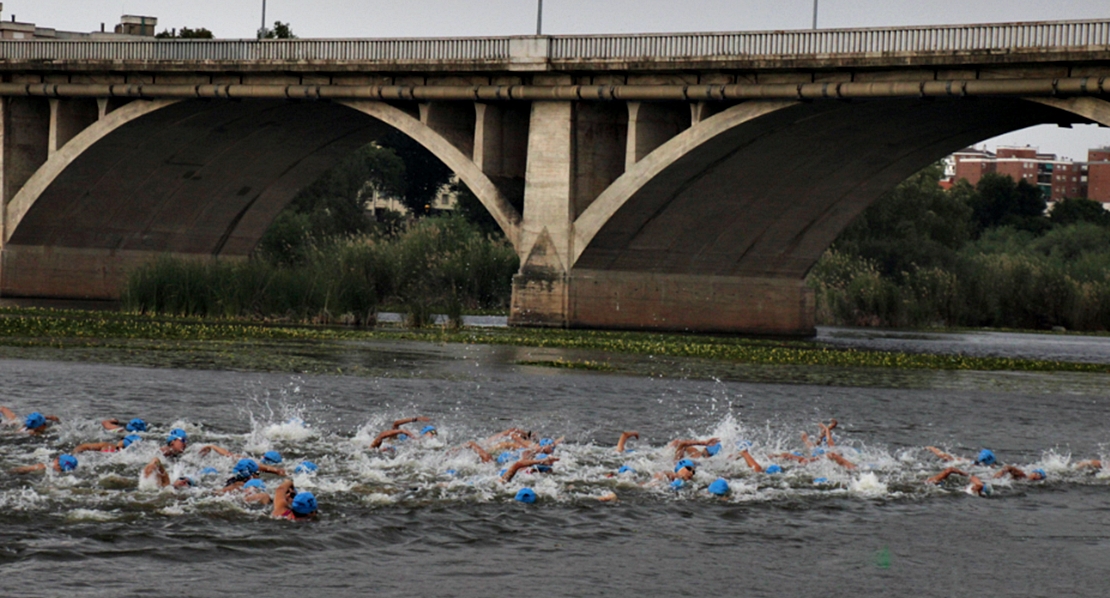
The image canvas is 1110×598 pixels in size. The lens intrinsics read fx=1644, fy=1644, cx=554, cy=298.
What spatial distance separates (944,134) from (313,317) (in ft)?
57.7

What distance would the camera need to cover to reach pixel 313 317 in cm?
4228

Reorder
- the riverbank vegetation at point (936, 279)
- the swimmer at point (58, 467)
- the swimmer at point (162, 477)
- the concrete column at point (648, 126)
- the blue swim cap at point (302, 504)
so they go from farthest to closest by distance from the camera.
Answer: the riverbank vegetation at point (936, 279), the concrete column at point (648, 126), the swimmer at point (58, 467), the swimmer at point (162, 477), the blue swim cap at point (302, 504)

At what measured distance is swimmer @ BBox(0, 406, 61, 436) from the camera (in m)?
17.2

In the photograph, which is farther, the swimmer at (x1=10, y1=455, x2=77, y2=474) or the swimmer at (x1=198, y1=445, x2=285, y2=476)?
the swimmer at (x1=198, y1=445, x2=285, y2=476)

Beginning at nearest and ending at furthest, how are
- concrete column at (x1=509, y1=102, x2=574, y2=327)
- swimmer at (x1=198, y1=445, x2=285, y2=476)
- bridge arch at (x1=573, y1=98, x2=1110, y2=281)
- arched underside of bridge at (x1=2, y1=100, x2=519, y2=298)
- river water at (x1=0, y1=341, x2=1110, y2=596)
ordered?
river water at (x1=0, y1=341, x2=1110, y2=596), swimmer at (x1=198, y1=445, x2=285, y2=476), bridge arch at (x1=573, y1=98, x2=1110, y2=281), concrete column at (x1=509, y1=102, x2=574, y2=327), arched underside of bridge at (x1=2, y1=100, x2=519, y2=298)

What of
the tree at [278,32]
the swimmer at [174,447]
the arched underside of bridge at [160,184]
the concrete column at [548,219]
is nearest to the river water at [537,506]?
the swimmer at [174,447]

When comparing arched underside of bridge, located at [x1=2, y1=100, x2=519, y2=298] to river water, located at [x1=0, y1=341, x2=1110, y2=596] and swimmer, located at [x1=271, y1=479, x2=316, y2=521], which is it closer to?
river water, located at [x1=0, y1=341, x2=1110, y2=596]

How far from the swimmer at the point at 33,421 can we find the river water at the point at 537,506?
0.19 metres

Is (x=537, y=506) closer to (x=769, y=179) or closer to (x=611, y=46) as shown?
(x=611, y=46)

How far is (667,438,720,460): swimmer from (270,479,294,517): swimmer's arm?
5.03 m

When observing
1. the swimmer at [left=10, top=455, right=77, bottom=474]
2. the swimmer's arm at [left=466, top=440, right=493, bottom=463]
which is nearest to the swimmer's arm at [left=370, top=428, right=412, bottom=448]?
the swimmer's arm at [left=466, top=440, right=493, bottom=463]

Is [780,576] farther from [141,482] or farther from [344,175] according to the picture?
[344,175]

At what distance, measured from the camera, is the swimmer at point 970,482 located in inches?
631

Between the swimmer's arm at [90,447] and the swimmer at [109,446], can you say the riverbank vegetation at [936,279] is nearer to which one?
the swimmer at [109,446]
